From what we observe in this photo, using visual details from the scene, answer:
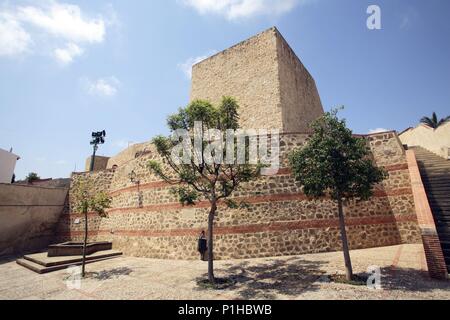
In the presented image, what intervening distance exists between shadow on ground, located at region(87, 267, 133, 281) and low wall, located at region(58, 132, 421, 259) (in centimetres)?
213

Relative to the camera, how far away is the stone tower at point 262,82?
16.0 meters

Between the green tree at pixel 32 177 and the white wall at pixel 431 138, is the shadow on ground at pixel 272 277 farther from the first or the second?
the green tree at pixel 32 177

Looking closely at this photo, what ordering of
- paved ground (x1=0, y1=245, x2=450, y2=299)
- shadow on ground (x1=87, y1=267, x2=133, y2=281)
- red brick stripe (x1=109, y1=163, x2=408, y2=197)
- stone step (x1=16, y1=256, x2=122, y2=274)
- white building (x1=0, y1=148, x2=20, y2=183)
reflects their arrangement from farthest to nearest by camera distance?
1. white building (x1=0, y1=148, x2=20, y2=183)
2. red brick stripe (x1=109, y1=163, x2=408, y2=197)
3. stone step (x1=16, y1=256, x2=122, y2=274)
4. shadow on ground (x1=87, y1=267, x2=133, y2=281)
5. paved ground (x1=0, y1=245, x2=450, y2=299)

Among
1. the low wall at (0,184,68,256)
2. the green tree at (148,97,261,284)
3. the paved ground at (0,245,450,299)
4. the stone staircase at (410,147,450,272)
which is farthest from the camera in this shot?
the low wall at (0,184,68,256)

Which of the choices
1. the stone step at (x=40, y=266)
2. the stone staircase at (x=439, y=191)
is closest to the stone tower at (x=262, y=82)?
the stone staircase at (x=439, y=191)

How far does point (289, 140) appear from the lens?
1148 centimetres

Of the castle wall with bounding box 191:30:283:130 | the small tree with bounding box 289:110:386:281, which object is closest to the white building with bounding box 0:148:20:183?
the castle wall with bounding box 191:30:283:130

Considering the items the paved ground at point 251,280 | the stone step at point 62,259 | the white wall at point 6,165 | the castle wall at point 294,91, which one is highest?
the castle wall at point 294,91

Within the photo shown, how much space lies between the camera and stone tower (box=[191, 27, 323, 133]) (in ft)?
52.5

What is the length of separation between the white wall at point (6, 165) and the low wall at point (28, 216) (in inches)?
463

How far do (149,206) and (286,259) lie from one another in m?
7.52

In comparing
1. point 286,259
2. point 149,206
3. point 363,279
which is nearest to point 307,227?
point 286,259

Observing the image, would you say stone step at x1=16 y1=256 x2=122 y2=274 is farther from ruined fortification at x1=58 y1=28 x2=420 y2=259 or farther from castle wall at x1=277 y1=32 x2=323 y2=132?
castle wall at x1=277 y1=32 x2=323 y2=132
